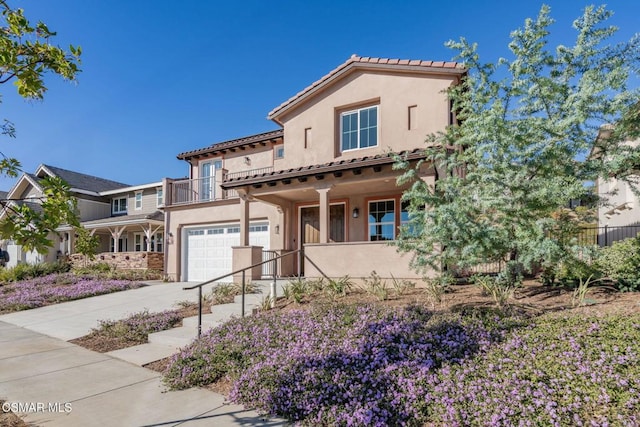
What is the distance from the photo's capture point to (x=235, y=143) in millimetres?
18016

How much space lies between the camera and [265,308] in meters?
8.02

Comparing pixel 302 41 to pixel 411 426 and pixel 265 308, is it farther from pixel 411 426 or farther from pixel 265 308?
pixel 411 426

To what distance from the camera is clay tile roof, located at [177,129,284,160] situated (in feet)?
55.4

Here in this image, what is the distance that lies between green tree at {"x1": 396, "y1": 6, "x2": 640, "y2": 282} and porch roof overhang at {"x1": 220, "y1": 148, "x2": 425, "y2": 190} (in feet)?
7.87

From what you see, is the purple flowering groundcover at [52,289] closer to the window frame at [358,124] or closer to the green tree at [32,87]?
the window frame at [358,124]

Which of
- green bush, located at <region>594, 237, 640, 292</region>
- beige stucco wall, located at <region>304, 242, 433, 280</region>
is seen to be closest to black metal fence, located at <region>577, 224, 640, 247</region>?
green bush, located at <region>594, 237, 640, 292</region>

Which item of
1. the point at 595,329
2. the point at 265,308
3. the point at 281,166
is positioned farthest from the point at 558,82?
the point at 281,166

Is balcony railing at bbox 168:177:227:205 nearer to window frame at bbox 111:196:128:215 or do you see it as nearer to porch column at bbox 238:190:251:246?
porch column at bbox 238:190:251:246

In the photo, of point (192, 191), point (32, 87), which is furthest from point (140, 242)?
point (32, 87)

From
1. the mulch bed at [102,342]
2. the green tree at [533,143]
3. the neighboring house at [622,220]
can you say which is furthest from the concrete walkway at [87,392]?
the neighboring house at [622,220]

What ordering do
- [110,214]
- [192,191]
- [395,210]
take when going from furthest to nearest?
[110,214]
[192,191]
[395,210]

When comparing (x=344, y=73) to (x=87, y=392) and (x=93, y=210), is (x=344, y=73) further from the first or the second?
(x=93, y=210)

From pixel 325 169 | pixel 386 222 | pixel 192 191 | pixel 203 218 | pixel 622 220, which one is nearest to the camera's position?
pixel 325 169

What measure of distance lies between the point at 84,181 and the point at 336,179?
88.6 ft
